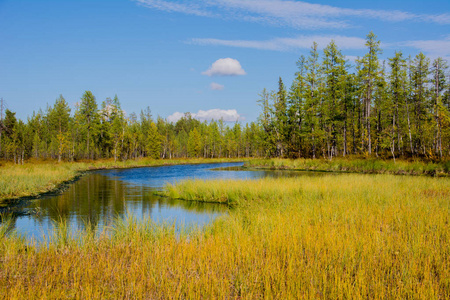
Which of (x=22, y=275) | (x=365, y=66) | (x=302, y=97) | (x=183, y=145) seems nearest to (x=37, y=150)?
(x=183, y=145)

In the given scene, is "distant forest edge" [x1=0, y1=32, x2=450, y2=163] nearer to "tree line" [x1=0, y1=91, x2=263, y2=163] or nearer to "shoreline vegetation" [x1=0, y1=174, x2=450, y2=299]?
"tree line" [x1=0, y1=91, x2=263, y2=163]

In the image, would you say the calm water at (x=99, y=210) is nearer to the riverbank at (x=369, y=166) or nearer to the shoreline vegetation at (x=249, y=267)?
the shoreline vegetation at (x=249, y=267)

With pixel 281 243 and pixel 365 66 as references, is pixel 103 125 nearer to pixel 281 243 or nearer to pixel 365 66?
pixel 365 66

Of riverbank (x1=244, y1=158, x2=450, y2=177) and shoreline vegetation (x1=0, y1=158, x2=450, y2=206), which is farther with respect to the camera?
riverbank (x1=244, y1=158, x2=450, y2=177)

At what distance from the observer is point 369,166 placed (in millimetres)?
32219

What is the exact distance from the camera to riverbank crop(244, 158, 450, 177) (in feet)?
85.7

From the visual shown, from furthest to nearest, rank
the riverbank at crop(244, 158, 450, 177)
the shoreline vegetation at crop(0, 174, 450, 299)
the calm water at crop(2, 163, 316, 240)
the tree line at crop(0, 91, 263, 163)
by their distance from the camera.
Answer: the tree line at crop(0, 91, 263, 163), the riverbank at crop(244, 158, 450, 177), the calm water at crop(2, 163, 316, 240), the shoreline vegetation at crop(0, 174, 450, 299)

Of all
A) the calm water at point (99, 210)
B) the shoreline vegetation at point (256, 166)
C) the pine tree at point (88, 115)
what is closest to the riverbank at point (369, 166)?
the shoreline vegetation at point (256, 166)

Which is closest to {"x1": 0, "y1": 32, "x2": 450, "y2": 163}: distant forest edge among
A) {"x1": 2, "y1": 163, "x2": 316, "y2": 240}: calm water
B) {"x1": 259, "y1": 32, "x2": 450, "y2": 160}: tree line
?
{"x1": 259, "y1": 32, "x2": 450, "y2": 160}: tree line

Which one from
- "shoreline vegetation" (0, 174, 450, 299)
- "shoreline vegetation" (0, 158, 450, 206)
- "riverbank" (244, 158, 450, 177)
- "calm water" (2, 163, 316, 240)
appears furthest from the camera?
"riverbank" (244, 158, 450, 177)

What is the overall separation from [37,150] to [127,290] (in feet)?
276

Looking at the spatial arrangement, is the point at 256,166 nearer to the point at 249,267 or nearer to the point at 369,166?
the point at 369,166

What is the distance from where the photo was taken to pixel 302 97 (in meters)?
49.0

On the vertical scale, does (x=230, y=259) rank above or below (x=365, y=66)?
below
